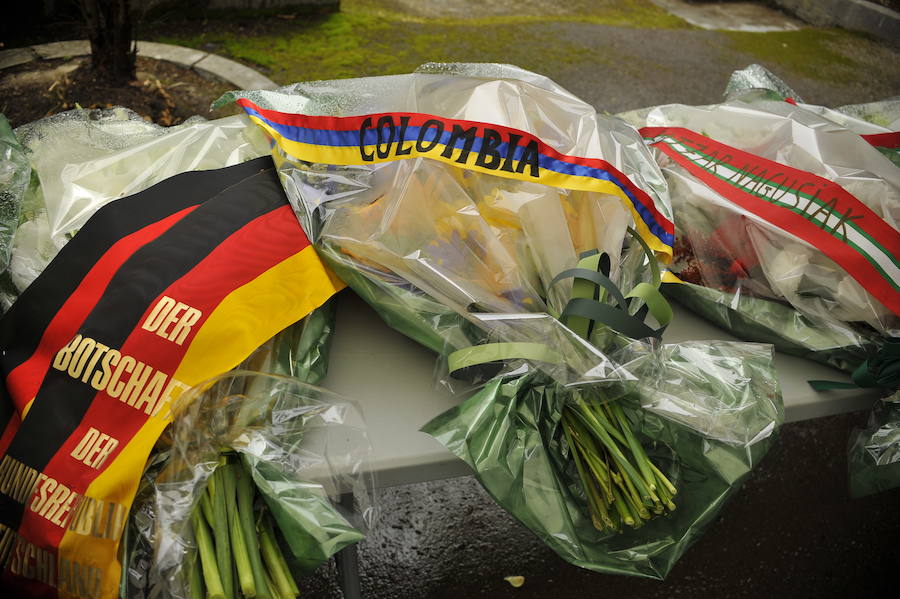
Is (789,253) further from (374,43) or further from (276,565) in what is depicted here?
(374,43)

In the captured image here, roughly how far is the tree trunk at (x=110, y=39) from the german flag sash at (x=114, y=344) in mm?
1925

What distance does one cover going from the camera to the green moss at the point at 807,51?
499 cm

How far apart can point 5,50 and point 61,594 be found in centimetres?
336

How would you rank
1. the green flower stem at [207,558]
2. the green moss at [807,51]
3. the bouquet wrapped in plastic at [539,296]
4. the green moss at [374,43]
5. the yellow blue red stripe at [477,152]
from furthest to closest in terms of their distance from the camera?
the green moss at [807,51] → the green moss at [374,43] → the yellow blue red stripe at [477,152] → the bouquet wrapped in plastic at [539,296] → the green flower stem at [207,558]

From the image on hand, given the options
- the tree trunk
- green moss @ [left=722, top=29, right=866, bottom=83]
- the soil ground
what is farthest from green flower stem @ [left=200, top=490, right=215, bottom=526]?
green moss @ [left=722, top=29, right=866, bottom=83]

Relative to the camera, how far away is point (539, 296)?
47.3 inches

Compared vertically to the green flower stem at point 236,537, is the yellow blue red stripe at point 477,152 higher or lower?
higher

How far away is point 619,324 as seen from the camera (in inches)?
42.6

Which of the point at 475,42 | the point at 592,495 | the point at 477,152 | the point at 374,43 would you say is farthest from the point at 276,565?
the point at 475,42

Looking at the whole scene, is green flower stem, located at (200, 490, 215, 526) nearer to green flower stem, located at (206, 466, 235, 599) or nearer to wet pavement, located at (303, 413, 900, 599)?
green flower stem, located at (206, 466, 235, 599)

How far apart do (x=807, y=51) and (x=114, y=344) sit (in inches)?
230

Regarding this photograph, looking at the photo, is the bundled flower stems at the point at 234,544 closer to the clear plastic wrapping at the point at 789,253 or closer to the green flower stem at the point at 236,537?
the green flower stem at the point at 236,537

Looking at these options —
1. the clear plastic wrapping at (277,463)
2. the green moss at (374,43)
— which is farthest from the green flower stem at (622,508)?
the green moss at (374,43)

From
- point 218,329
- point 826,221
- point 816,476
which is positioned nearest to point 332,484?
point 218,329
